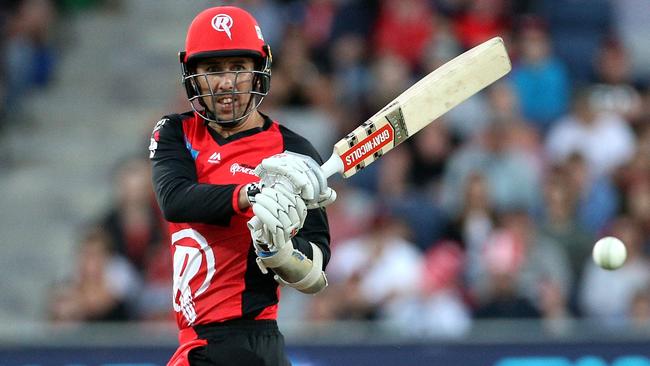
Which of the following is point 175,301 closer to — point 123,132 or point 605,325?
point 605,325

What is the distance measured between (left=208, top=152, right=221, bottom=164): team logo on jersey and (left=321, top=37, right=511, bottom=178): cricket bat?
0.41 meters

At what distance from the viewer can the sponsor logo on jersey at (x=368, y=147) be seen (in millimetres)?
4102

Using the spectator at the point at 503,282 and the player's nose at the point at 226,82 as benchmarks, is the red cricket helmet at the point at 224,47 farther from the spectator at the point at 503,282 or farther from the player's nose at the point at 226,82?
the spectator at the point at 503,282

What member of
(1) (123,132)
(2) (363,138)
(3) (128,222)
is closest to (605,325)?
(3) (128,222)

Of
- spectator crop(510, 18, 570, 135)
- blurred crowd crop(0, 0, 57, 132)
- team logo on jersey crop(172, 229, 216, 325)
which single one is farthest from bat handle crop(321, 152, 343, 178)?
blurred crowd crop(0, 0, 57, 132)

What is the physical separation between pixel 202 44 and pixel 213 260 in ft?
2.25

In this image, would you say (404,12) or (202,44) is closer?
(202,44)

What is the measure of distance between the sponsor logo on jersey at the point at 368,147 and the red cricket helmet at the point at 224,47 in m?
0.35

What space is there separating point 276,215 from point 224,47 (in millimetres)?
688

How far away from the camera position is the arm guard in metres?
3.84

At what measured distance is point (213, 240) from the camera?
13.3 ft

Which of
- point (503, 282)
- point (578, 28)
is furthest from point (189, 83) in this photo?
point (578, 28)

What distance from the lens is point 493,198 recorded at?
869cm

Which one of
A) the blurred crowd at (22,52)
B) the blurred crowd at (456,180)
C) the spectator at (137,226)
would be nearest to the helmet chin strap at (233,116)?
the blurred crowd at (456,180)
